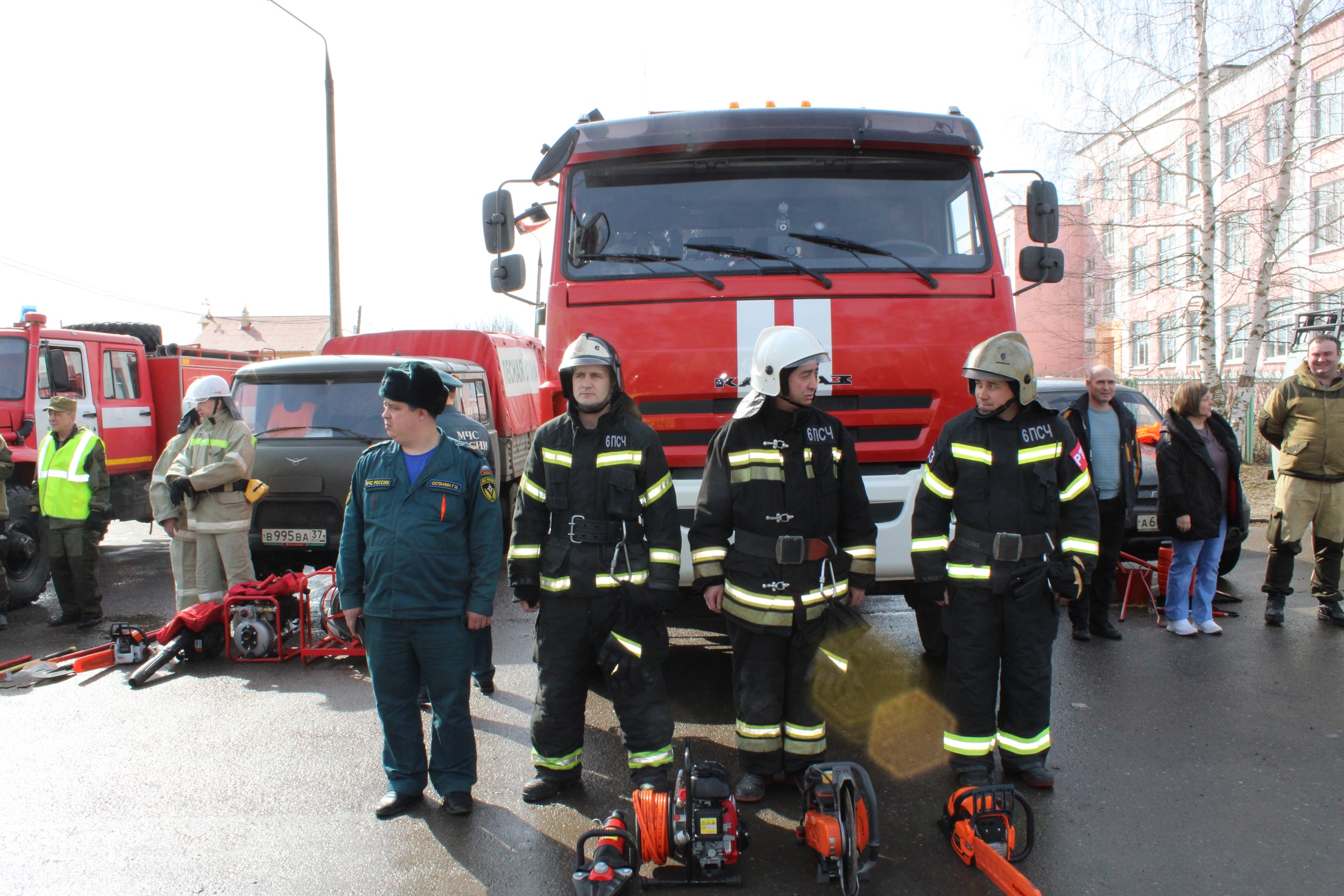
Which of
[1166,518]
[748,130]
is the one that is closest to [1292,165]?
[1166,518]

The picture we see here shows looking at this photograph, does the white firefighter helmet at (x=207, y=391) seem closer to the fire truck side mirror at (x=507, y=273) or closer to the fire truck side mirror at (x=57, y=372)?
the fire truck side mirror at (x=507, y=273)

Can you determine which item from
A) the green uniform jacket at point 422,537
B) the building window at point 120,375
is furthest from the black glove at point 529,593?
the building window at point 120,375

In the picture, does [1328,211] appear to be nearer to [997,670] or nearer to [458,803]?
[997,670]

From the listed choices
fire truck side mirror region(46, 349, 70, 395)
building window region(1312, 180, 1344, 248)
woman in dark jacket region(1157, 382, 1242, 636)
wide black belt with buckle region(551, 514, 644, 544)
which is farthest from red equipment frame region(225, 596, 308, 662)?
building window region(1312, 180, 1344, 248)

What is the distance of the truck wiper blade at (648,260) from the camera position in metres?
4.31

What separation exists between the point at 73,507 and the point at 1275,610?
9100 millimetres

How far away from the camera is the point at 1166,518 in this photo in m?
5.91

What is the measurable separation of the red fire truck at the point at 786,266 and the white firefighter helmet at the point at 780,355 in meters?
0.67

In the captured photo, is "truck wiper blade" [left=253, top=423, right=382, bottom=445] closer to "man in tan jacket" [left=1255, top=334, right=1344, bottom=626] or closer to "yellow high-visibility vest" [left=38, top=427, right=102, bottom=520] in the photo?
"yellow high-visibility vest" [left=38, top=427, right=102, bottom=520]

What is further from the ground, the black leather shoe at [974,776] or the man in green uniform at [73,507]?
the man in green uniform at [73,507]

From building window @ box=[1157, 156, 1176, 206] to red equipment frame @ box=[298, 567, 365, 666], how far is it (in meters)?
14.0

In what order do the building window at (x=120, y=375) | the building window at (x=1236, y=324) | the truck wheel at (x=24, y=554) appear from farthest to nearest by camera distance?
1. the building window at (x=1236, y=324)
2. the building window at (x=120, y=375)
3. the truck wheel at (x=24, y=554)

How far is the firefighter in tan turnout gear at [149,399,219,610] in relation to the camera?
5.88 m

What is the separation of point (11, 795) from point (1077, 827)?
4592mm
